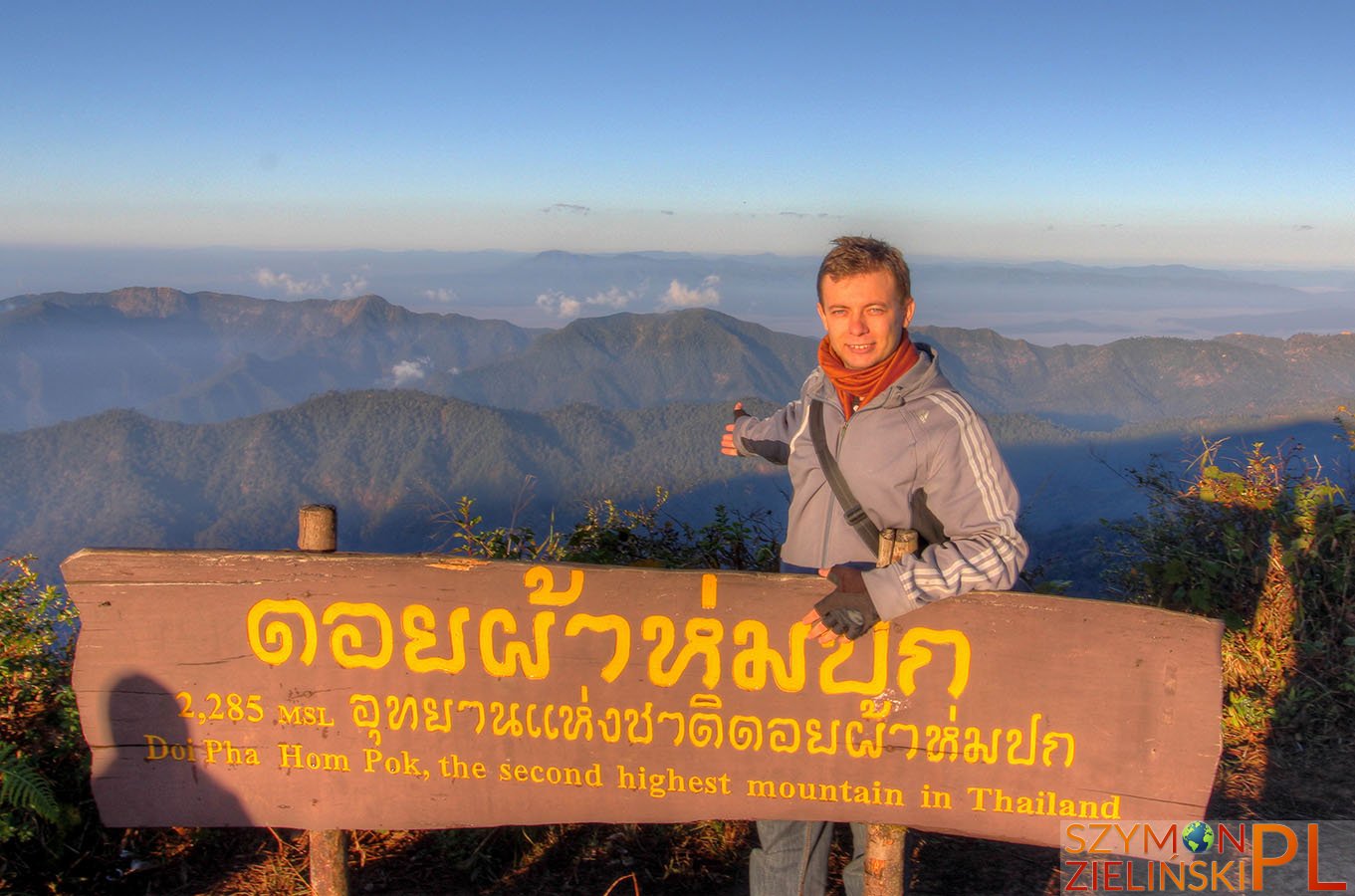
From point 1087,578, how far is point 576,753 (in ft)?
15.4

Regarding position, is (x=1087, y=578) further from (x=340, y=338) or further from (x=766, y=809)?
(x=340, y=338)

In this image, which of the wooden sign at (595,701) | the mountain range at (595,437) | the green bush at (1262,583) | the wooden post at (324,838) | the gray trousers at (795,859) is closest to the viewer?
the wooden sign at (595,701)

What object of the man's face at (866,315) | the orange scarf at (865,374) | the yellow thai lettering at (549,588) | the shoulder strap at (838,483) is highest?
the man's face at (866,315)

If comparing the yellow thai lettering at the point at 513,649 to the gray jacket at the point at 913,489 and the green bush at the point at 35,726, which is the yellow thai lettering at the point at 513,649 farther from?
the green bush at the point at 35,726

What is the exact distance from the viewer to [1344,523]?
519cm

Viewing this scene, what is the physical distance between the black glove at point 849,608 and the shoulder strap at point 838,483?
168 mm

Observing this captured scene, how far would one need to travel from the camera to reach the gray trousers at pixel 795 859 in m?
2.74

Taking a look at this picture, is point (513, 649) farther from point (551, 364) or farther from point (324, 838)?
point (551, 364)

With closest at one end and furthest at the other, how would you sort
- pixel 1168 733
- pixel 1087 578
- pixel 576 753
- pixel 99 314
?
pixel 1168 733
pixel 576 753
pixel 1087 578
pixel 99 314

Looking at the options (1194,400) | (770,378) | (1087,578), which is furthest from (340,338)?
(1087,578)

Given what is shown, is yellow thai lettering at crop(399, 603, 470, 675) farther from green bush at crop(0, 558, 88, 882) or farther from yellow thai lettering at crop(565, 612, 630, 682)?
green bush at crop(0, 558, 88, 882)

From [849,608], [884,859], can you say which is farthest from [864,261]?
[884,859]

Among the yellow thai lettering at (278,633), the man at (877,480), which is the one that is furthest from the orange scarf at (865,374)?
the yellow thai lettering at (278,633)

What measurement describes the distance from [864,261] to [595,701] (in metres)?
1.45
